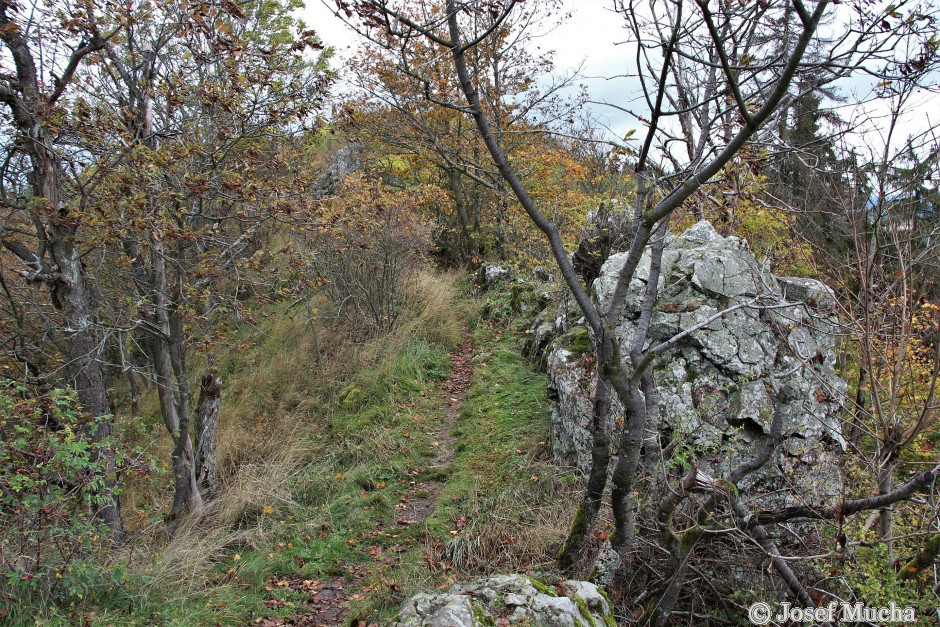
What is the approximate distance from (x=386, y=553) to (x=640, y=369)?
9.37 ft

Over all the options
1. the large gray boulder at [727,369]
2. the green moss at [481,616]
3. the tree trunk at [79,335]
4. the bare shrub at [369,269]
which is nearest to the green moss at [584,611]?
the green moss at [481,616]


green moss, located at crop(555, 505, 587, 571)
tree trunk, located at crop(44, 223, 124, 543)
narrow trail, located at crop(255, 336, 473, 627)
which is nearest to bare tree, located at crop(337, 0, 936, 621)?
green moss, located at crop(555, 505, 587, 571)

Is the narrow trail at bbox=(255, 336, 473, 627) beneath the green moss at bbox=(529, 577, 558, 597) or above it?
beneath

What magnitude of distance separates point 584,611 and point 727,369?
8.96ft

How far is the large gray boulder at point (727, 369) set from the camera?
4.08 metres

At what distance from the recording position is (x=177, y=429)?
489 cm

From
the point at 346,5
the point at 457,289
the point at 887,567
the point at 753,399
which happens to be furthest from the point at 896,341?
the point at 457,289

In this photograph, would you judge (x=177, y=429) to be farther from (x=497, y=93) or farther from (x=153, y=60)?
(x=497, y=93)

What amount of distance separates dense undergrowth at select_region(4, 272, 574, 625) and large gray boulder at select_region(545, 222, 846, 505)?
974 mm

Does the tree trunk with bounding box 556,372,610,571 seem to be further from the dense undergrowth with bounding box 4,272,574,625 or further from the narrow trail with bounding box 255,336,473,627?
the narrow trail with bounding box 255,336,473,627

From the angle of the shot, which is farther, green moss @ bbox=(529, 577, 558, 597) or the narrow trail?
the narrow trail

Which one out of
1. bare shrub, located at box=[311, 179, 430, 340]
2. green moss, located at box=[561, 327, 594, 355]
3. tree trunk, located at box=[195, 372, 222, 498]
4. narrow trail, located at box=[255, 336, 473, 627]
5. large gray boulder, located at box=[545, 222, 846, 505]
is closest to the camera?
narrow trail, located at box=[255, 336, 473, 627]

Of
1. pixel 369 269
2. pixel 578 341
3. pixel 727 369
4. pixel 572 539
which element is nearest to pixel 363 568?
pixel 572 539

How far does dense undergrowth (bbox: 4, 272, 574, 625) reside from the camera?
3707mm
